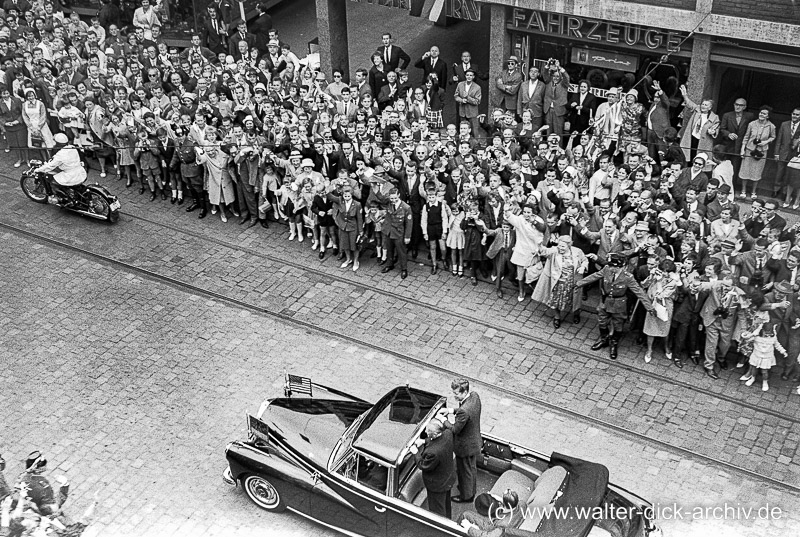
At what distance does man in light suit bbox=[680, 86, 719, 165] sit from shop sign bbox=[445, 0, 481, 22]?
16.2ft

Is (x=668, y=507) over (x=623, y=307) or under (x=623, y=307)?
under

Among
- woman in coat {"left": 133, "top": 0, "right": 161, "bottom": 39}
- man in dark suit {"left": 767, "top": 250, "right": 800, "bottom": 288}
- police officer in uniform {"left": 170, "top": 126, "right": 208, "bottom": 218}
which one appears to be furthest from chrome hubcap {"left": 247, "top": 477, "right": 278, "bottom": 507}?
woman in coat {"left": 133, "top": 0, "right": 161, "bottom": 39}

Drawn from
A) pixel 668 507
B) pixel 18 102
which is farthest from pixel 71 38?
pixel 668 507

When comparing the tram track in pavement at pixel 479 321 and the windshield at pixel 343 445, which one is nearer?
→ the windshield at pixel 343 445

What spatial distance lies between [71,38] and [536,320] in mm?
13737

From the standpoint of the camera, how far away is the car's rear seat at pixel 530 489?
10.9m

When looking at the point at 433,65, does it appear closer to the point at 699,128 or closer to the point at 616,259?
the point at 699,128

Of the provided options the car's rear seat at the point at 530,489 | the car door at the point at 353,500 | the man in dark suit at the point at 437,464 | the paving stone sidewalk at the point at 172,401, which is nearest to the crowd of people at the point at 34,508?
the paving stone sidewalk at the point at 172,401

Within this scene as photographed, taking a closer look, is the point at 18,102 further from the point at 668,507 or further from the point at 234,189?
the point at 668,507

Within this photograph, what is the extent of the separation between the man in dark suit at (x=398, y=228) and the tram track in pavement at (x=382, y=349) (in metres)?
2.01

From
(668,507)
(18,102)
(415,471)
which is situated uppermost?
(18,102)

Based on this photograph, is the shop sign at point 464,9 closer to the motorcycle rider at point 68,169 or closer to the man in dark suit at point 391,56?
the man in dark suit at point 391,56

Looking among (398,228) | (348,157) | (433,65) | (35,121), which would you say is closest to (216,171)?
(348,157)

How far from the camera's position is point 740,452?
1346cm
